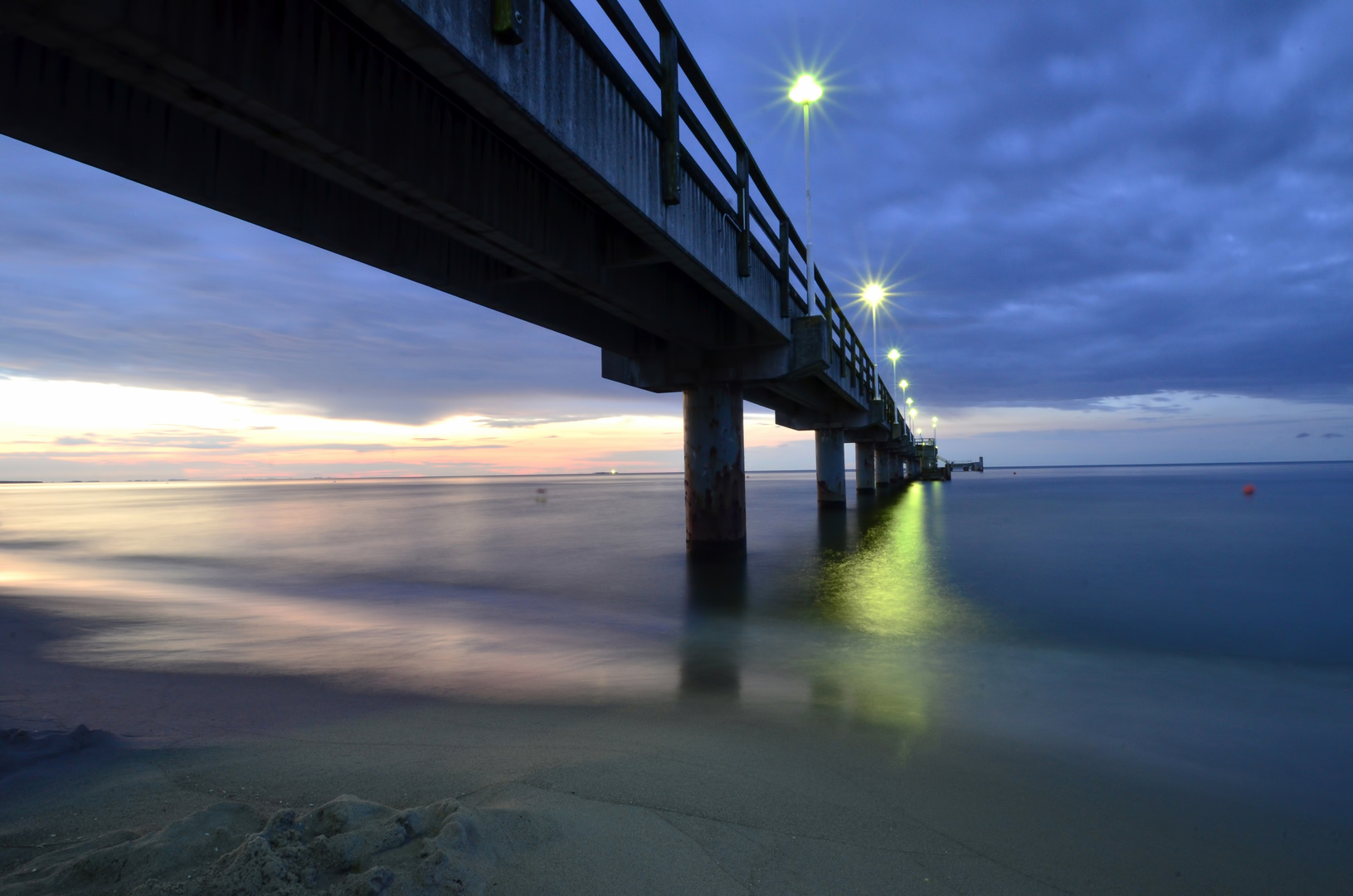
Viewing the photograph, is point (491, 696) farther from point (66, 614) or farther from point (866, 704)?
point (66, 614)

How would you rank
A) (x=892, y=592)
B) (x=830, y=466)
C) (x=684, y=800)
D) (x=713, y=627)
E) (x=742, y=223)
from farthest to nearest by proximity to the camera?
(x=830, y=466), (x=892, y=592), (x=742, y=223), (x=713, y=627), (x=684, y=800)

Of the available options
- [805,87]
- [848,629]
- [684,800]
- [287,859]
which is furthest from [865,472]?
[287,859]

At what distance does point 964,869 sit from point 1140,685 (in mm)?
5637

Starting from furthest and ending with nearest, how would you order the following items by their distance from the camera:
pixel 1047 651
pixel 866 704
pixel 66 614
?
pixel 66 614 → pixel 1047 651 → pixel 866 704

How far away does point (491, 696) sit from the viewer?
6.95 metres

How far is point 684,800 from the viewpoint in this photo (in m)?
4.24

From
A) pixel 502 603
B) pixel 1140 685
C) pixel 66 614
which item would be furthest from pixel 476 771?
pixel 66 614

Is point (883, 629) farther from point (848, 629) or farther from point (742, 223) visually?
point (742, 223)

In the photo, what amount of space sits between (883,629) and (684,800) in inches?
298

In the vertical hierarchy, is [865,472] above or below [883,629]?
above

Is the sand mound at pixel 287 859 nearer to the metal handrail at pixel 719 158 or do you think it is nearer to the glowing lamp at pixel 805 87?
the metal handrail at pixel 719 158

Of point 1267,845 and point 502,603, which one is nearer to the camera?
point 1267,845

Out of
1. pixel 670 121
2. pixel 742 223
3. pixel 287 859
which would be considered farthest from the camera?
pixel 742 223

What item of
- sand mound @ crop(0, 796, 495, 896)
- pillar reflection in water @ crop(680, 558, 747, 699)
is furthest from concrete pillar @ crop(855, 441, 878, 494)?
sand mound @ crop(0, 796, 495, 896)
